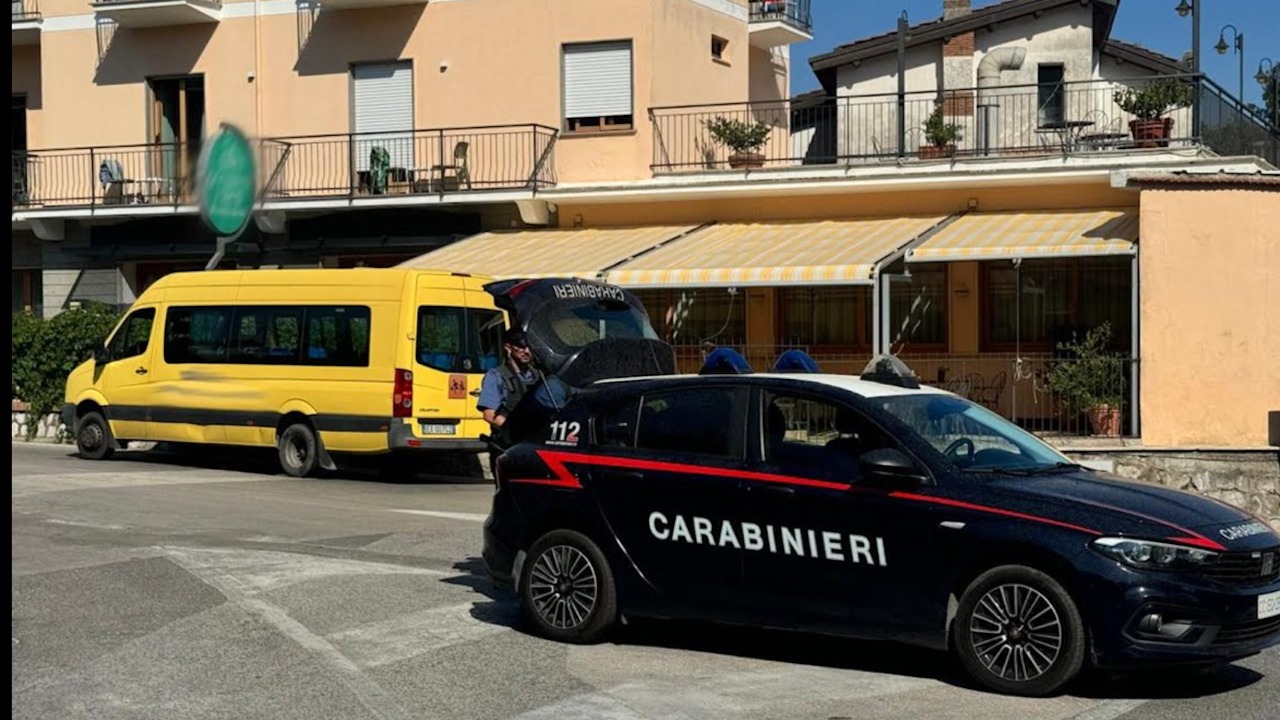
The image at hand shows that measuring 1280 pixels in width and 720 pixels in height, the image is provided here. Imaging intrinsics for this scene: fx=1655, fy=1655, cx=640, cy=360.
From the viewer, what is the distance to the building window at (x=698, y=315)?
81.8 ft

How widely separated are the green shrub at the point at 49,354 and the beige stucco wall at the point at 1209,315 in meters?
15.0

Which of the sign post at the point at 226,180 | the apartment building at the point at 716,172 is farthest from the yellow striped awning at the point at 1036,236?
the sign post at the point at 226,180

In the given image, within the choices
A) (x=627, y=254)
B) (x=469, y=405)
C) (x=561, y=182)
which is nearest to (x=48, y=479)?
(x=469, y=405)

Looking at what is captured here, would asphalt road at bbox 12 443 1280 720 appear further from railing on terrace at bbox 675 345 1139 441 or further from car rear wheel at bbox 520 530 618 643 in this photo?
railing on terrace at bbox 675 345 1139 441

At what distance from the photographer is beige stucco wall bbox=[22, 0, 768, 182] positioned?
85.5 ft

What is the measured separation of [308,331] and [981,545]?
12.7m

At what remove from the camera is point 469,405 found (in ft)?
61.7

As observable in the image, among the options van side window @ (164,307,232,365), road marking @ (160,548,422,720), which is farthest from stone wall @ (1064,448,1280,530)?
road marking @ (160,548,422,720)

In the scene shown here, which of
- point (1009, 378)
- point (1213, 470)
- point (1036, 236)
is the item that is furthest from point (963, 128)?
point (1213, 470)

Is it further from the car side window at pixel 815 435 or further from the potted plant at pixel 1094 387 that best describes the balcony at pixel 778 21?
the car side window at pixel 815 435

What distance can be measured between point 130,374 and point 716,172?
917cm

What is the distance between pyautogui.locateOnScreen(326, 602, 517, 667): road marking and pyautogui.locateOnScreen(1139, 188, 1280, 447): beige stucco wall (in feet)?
39.0

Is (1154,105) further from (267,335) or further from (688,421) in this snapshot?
(688,421)

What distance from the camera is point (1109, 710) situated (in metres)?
7.34
